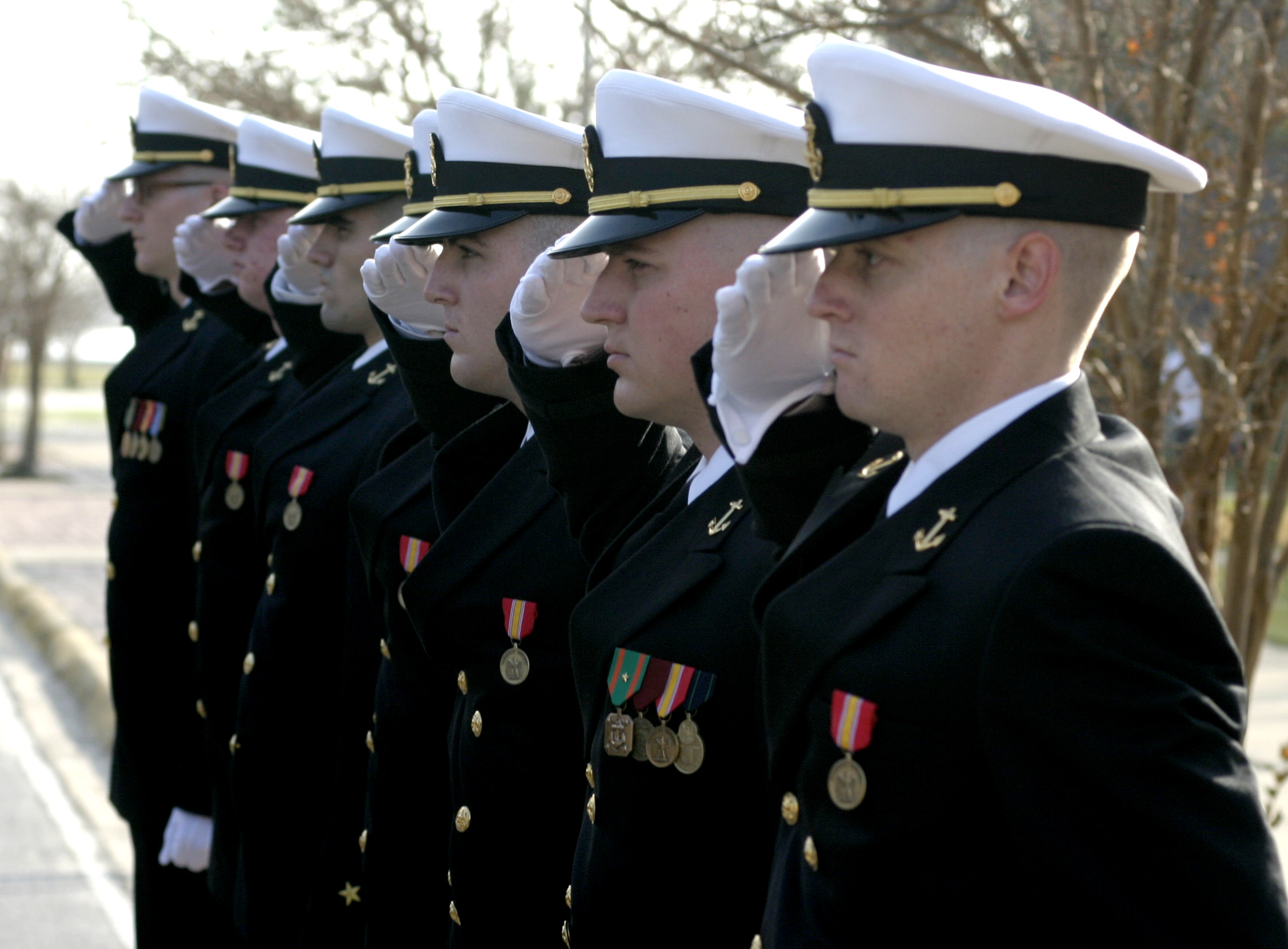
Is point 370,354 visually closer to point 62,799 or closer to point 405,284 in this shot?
point 405,284

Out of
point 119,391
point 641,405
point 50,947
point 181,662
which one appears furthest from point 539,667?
point 50,947

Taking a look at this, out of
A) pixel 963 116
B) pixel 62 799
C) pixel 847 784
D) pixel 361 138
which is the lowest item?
pixel 62 799

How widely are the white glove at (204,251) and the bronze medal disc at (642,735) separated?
9.64ft

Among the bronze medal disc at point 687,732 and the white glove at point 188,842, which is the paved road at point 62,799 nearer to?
the white glove at point 188,842

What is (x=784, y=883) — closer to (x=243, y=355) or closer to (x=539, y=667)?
(x=539, y=667)

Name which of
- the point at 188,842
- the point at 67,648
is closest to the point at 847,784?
the point at 188,842

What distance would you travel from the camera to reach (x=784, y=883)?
178 cm

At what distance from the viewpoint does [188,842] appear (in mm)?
4527

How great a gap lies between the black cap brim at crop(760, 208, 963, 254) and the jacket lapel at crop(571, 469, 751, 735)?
54 cm

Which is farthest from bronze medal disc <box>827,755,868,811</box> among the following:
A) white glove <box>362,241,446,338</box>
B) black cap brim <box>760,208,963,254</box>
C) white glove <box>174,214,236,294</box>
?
white glove <box>174,214,236,294</box>

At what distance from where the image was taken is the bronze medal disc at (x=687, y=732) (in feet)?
6.75

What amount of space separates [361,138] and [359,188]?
0.38ft

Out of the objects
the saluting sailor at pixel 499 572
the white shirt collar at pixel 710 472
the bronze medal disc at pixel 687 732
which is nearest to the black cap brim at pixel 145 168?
the saluting sailor at pixel 499 572

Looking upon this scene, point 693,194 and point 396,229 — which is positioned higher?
point 693,194
